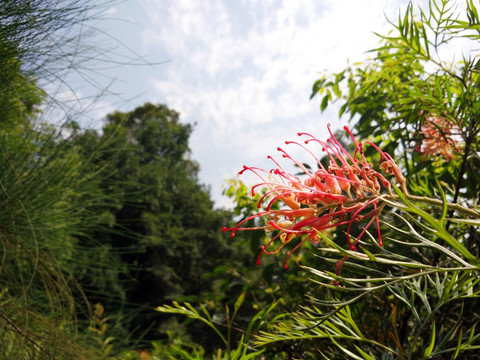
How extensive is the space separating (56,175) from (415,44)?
896mm

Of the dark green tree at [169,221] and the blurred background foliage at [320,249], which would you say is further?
the dark green tree at [169,221]

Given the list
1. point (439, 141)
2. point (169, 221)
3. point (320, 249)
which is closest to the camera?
point (320, 249)

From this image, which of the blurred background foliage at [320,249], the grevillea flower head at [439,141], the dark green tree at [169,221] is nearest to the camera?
the blurred background foliage at [320,249]

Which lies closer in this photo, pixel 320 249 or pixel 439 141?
pixel 320 249

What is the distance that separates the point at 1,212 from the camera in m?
0.93

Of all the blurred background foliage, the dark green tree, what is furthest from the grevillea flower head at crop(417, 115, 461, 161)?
the dark green tree

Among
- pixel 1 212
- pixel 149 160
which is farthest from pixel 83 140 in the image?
pixel 149 160

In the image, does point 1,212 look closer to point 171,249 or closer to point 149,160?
point 171,249

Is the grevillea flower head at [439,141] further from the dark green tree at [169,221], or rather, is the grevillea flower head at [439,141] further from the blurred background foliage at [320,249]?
the dark green tree at [169,221]

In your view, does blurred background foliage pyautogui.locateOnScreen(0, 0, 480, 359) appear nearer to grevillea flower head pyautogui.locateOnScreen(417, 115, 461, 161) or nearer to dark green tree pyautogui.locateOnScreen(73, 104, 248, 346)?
grevillea flower head pyautogui.locateOnScreen(417, 115, 461, 161)

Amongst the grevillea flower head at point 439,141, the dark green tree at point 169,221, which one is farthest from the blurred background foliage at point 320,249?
the dark green tree at point 169,221

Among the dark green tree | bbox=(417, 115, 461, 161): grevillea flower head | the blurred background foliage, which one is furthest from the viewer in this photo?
the dark green tree

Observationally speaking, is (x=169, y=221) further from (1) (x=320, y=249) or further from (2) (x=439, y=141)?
(1) (x=320, y=249)

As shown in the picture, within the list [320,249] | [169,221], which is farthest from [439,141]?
[169,221]
